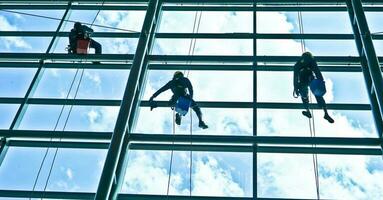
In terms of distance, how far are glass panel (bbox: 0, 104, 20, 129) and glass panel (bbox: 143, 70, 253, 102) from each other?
8.92 ft

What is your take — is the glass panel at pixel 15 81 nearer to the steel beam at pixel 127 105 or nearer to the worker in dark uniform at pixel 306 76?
the steel beam at pixel 127 105

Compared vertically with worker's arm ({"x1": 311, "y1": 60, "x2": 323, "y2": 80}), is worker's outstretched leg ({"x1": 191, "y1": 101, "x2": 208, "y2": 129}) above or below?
below

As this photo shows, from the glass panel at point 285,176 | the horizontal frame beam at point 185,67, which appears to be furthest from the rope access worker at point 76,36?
the glass panel at point 285,176

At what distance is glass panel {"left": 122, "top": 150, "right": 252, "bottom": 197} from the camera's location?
8.77 meters

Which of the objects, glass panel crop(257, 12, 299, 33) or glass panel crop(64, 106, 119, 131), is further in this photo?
glass panel crop(257, 12, 299, 33)

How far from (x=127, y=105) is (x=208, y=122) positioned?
5.54 feet

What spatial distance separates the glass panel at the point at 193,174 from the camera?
8.77 meters

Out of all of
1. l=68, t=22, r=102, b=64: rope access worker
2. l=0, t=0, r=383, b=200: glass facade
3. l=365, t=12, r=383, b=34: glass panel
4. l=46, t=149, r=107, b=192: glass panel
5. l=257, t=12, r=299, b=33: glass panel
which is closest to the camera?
l=0, t=0, r=383, b=200: glass facade

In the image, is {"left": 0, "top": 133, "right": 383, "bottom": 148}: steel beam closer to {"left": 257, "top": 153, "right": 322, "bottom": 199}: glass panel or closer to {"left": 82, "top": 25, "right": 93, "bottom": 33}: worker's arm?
{"left": 257, "top": 153, "right": 322, "bottom": 199}: glass panel

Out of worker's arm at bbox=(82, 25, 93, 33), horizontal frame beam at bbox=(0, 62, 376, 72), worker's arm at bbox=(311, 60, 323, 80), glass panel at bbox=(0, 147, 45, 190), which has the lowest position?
glass panel at bbox=(0, 147, 45, 190)

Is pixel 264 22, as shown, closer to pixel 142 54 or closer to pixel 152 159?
pixel 142 54

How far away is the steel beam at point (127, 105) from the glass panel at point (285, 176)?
8.16 ft

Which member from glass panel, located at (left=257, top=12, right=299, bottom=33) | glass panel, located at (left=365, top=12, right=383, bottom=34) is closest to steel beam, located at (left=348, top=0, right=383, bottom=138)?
glass panel, located at (left=365, top=12, right=383, bottom=34)

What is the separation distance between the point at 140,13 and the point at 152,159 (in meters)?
4.46
